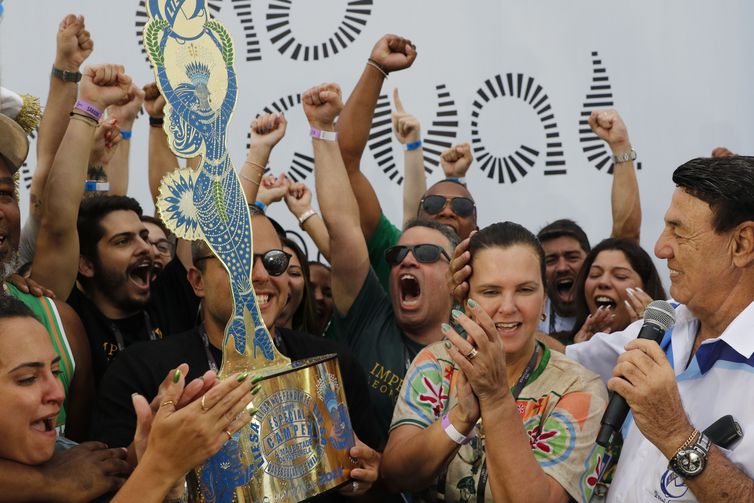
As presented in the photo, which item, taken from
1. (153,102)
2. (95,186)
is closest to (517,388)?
(153,102)

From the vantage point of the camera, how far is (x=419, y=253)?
3461 mm

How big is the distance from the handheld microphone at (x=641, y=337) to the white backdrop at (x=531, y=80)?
2.59 m

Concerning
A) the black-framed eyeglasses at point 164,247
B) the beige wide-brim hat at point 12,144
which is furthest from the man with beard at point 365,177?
the beige wide-brim hat at point 12,144

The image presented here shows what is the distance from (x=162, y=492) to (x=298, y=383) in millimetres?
453

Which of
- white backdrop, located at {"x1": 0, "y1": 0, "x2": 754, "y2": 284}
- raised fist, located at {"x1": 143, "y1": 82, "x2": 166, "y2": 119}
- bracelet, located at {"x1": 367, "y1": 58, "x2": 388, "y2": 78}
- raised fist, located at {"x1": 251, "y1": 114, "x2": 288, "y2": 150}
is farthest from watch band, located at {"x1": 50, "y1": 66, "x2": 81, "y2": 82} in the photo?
white backdrop, located at {"x1": 0, "y1": 0, "x2": 754, "y2": 284}

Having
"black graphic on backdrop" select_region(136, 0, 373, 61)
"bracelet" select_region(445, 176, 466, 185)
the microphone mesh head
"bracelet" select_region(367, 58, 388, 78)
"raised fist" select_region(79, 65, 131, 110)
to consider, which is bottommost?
the microphone mesh head

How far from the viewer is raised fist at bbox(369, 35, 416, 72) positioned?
367cm

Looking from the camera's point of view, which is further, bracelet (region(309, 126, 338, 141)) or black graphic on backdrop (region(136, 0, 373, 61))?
black graphic on backdrop (region(136, 0, 373, 61))

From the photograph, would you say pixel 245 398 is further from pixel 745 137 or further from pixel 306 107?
pixel 745 137

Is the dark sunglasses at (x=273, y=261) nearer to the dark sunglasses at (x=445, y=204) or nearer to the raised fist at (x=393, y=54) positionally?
the raised fist at (x=393, y=54)

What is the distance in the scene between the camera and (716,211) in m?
2.27

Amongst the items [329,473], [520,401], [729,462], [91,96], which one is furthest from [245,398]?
[91,96]

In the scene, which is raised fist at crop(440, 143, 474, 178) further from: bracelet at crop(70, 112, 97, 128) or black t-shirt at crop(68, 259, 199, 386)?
bracelet at crop(70, 112, 97, 128)

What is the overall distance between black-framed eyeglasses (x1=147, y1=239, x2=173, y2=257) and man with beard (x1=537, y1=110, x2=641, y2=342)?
158 centimetres
